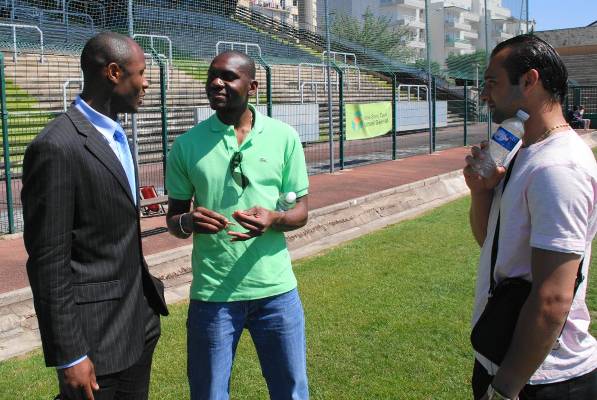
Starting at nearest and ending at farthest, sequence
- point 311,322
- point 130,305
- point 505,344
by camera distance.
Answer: point 505,344, point 130,305, point 311,322

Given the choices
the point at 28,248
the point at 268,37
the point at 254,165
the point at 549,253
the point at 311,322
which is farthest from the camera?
the point at 268,37

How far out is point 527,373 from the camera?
1.83 m

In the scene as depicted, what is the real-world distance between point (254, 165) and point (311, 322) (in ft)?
8.64

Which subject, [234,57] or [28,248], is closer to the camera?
[28,248]

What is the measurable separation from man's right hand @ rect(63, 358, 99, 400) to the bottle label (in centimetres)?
156

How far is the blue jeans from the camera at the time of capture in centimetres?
280

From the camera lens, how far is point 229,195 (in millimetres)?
2871

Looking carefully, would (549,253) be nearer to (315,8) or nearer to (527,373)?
(527,373)

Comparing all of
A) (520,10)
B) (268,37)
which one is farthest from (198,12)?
(520,10)

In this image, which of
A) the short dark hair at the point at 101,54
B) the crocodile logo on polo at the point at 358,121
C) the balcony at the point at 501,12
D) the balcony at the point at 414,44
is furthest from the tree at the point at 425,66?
the short dark hair at the point at 101,54

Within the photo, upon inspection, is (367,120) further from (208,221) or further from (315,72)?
(208,221)

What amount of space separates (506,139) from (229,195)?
133 cm

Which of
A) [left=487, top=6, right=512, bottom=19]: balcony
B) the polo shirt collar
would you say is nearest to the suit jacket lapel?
the polo shirt collar

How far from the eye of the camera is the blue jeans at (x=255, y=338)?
2801 millimetres
